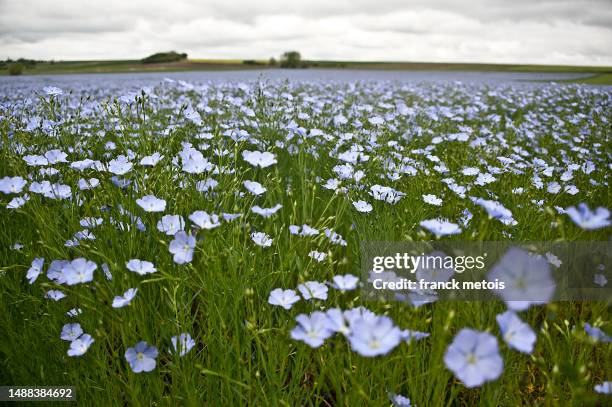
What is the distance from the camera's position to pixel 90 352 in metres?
1.64

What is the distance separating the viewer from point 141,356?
4.83ft

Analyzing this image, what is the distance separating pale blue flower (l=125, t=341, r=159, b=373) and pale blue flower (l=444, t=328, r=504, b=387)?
0.97 meters

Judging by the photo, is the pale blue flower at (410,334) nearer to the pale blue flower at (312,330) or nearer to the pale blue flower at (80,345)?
the pale blue flower at (312,330)

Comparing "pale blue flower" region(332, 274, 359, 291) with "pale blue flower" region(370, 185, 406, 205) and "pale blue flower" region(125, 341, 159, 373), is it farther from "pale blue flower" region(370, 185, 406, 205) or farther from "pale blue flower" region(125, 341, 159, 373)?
"pale blue flower" region(370, 185, 406, 205)

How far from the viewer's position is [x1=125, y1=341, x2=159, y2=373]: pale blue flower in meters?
1.44

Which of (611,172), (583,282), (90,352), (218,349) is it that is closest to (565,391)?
(583,282)

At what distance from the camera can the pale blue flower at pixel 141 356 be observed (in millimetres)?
1437

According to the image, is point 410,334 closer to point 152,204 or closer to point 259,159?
point 152,204

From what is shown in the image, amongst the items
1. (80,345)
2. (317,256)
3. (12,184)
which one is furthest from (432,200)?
(12,184)

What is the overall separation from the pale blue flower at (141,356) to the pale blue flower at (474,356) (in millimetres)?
973

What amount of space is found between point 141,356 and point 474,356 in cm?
107

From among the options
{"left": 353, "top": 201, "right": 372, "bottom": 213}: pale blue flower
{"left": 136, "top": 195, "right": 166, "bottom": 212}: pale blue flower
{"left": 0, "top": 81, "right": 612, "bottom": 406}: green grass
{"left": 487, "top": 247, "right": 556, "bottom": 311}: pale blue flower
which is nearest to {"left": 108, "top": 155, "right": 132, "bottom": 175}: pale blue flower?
{"left": 0, "top": 81, "right": 612, "bottom": 406}: green grass

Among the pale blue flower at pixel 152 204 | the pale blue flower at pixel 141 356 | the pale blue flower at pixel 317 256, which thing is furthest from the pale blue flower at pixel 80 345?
the pale blue flower at pixel 317 256

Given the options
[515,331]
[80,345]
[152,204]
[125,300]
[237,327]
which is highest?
[152,204]
